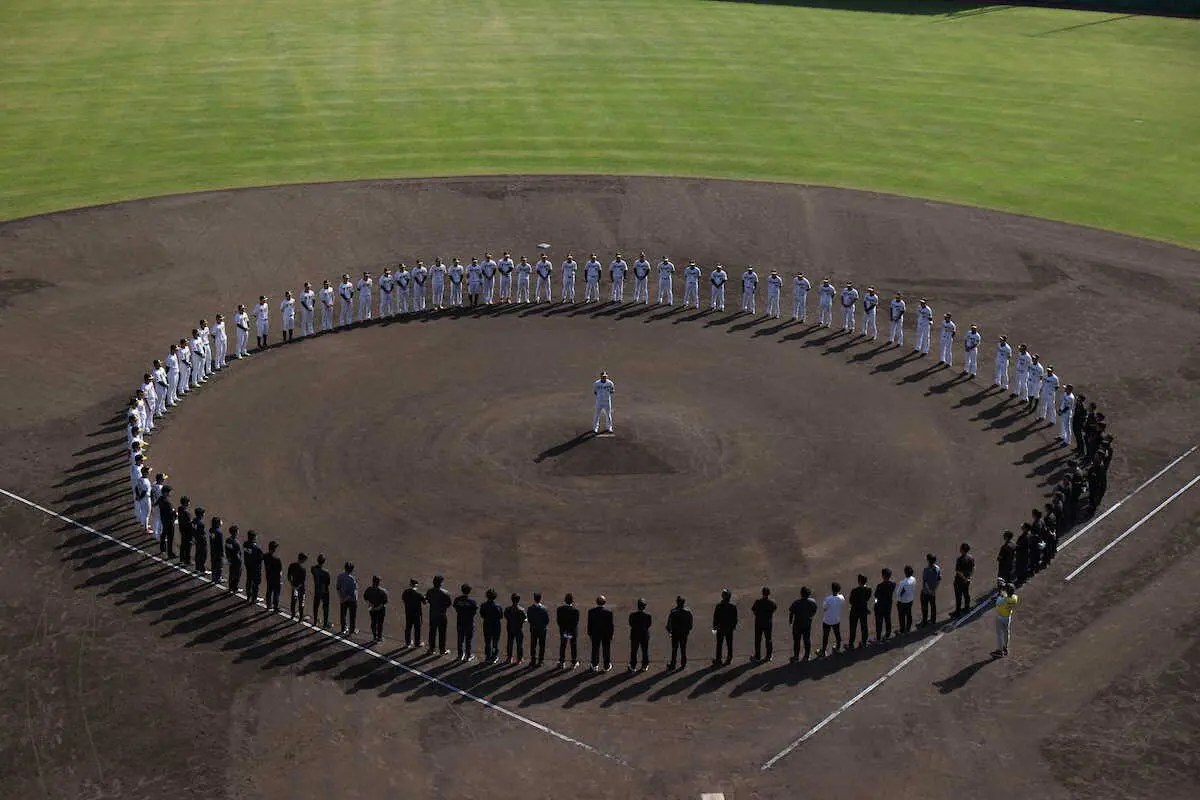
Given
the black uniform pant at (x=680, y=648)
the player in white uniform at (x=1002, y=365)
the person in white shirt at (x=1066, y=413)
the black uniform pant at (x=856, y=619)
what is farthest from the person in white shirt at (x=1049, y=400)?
the black uniform pant at (x=680, y=648)

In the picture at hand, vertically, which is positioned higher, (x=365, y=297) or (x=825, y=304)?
(x=825, y=304)

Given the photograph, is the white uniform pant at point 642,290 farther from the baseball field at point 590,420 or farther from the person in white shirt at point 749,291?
the person in white shirt at point 749,291

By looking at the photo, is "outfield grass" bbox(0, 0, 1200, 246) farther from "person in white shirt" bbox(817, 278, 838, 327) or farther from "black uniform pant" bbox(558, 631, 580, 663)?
"black uniform pant" bbox(558, 631, 580, 663)

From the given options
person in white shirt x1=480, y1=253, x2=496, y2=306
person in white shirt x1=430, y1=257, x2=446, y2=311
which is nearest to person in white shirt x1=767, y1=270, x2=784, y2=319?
person in white shirt x1=480, y1=253, x2=496, y2=306

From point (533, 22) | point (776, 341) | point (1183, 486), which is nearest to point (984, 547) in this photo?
point (1183, 486)

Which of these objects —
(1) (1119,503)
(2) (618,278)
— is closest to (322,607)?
(1) (1119,503)

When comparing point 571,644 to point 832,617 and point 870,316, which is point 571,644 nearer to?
point 832,617

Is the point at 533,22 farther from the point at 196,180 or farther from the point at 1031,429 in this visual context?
the point at 1031,429
